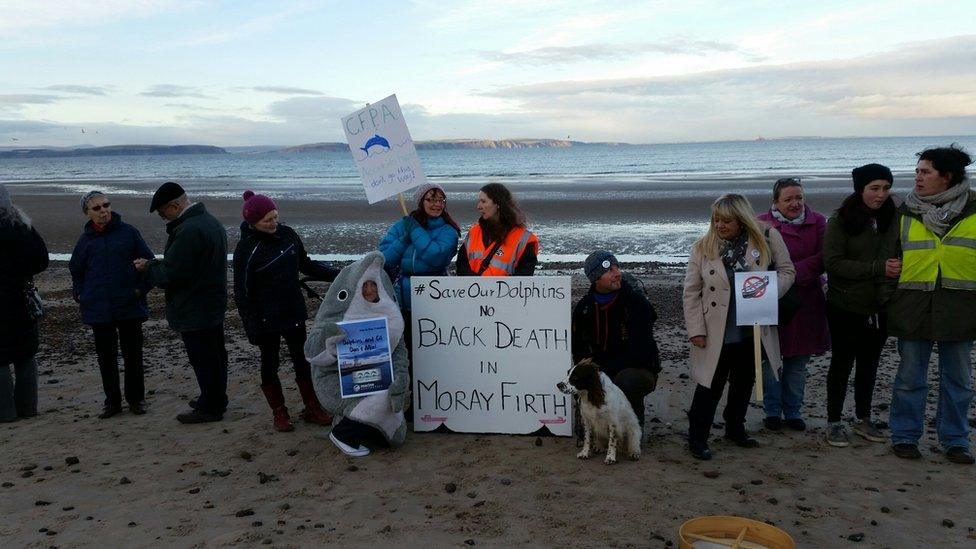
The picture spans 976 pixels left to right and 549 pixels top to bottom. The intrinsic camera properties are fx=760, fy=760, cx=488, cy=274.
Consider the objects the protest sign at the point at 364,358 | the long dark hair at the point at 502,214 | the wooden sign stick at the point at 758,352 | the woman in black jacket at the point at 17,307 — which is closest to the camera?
the wooden sign stick at the point at 758,352

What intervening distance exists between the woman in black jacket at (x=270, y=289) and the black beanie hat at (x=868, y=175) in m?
4.59

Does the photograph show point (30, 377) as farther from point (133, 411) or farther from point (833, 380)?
point (833, 380)

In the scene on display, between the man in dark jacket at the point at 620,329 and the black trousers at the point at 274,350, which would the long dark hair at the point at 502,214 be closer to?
the man in dark jacket at the point at 620,329

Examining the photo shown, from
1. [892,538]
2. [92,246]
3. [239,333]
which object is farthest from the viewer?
[239,333]

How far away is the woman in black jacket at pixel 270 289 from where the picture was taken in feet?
20.7

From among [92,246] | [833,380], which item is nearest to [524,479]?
[833,380]

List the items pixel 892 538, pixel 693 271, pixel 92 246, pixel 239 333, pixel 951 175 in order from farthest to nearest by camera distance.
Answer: pixel 239 333 → pixel 92 246 → pixel 693 271 → pixel 951 175 → pixel 892 538

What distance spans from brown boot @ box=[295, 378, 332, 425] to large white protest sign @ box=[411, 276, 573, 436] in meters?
0.88

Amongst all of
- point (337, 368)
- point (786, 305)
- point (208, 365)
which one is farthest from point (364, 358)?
point (786, 305)

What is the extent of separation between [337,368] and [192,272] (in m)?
1.64

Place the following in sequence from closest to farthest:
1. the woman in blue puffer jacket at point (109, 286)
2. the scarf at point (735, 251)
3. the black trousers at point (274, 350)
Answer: the scarf at point (735, 251), the black trousers at point (274, 350), the woman in blue puffer jacket at point (109, 286)

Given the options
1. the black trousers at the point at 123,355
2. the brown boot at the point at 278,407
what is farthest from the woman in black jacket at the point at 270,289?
the black trousers at the point at 123,355

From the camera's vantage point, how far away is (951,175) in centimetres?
543

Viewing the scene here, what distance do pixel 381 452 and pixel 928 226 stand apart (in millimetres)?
4449
